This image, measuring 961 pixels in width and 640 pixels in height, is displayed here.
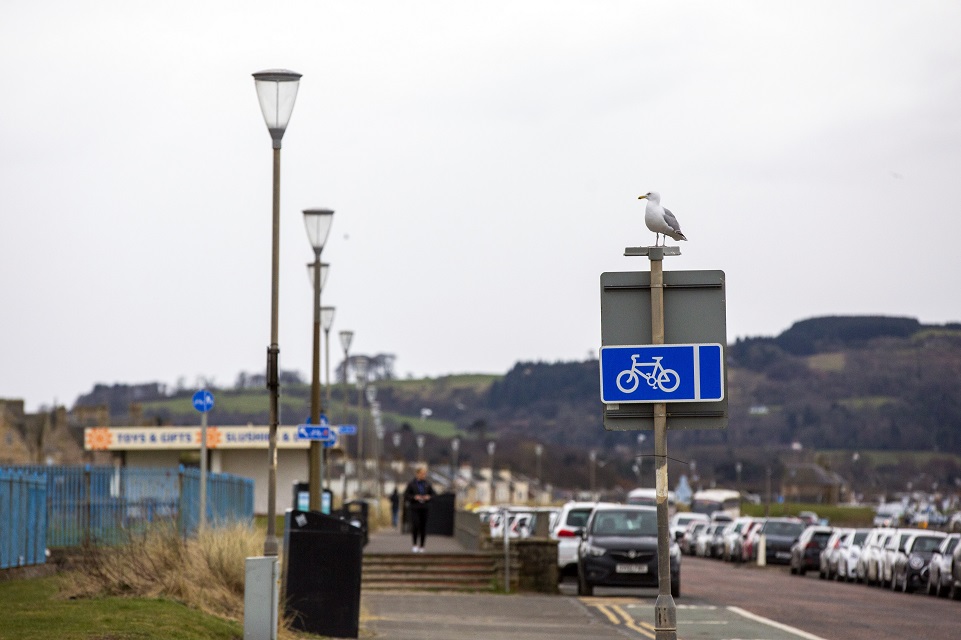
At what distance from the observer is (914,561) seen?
31.0 meters

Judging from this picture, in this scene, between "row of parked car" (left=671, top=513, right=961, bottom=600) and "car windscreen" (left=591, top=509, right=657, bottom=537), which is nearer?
"car windscreen" (left=591, top=509, right=657, bottom=537)

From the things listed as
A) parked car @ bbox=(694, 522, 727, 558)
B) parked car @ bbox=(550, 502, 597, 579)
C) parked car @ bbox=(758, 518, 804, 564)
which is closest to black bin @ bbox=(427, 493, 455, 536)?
parked car @ bbox=(758, 518, 804, 564)

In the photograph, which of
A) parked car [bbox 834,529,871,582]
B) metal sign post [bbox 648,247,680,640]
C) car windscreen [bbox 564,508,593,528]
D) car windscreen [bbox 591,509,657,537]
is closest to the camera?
metal sign post [bbox 648,247,680,640]

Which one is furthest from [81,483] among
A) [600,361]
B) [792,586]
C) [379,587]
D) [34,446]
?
[34,446]

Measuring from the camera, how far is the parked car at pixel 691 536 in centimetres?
5759

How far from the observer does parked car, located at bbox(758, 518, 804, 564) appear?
1796 inches

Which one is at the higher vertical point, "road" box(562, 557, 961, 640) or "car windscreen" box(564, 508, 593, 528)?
"car windscreen" box(564, 508, 593, 528)

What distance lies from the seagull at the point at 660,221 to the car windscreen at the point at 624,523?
51.8 ft

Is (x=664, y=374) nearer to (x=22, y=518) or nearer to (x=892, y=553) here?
(x=22, y=518)

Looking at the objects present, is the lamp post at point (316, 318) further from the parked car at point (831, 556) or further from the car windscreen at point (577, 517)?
the parked car at point (831, 556)

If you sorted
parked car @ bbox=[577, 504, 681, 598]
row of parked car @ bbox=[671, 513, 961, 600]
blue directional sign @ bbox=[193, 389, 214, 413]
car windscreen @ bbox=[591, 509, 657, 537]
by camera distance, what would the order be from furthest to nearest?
row of parked car @ bbox=[671, 513, 961, 600] < car windscreen @ bbox=[591, 509, 657, 537] < parked car @ bbox=[577, 504, 681, 598] < blue directional sign @ bbox=[193, 389, 214, 413]

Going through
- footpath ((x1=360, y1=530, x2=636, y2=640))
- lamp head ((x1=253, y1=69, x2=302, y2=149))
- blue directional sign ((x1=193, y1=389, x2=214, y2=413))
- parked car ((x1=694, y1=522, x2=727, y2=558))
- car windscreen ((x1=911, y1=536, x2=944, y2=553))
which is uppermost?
lamp head ((x1=253, y1=69, x2=302, y2=149))

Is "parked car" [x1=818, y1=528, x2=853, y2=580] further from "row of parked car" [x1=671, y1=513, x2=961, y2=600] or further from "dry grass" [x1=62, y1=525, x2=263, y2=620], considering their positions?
"dry grass" [x1=62, y1=525, x2=263, y2=620]

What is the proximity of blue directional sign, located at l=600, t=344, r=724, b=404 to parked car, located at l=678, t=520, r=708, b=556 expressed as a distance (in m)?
47.9
